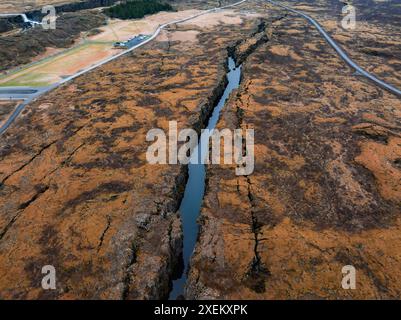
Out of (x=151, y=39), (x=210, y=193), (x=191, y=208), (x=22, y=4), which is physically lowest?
(x=191, y=208)

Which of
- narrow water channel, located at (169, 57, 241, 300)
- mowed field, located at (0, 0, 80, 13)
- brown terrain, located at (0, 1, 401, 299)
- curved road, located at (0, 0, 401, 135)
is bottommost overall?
narrow water channel, located at (169, 57, 241, 300)

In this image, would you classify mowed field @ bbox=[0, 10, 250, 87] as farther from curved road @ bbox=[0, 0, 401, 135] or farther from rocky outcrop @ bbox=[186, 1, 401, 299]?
rocky outcrop @ bbox=[186, 1, 401, 299]

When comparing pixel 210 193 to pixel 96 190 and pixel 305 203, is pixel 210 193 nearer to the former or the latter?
pixel 305 203

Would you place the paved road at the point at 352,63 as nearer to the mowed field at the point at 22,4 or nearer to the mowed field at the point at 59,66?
the mowed field at the point at 59,66

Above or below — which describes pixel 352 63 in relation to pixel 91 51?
below

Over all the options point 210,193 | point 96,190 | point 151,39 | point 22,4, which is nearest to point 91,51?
point 151,39

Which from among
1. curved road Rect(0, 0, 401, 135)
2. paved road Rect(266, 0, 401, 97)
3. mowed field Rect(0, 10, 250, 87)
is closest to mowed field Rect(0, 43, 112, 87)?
mowed field Rect(0, 10, 250, 87)

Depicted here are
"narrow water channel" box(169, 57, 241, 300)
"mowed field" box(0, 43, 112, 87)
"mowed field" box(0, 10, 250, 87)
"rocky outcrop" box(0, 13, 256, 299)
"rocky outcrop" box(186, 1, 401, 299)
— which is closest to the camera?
"rocky outcrop" box(186, 1, 401, 299)

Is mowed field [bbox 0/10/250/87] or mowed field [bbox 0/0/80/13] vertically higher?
mowed field [bbox 0/0/80/13]
